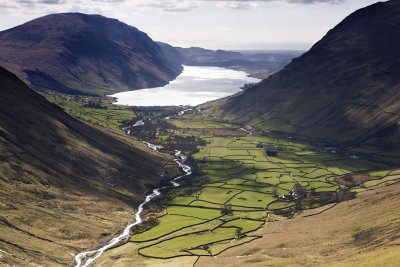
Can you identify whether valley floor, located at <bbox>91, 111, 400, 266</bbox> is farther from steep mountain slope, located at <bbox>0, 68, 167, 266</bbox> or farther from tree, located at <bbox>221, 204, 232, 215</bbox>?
steep mountain slope, located at <bbox>0, 68, 167, 266</bbox>

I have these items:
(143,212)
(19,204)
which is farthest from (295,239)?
(19,204)

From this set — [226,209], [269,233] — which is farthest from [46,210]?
[269,233]

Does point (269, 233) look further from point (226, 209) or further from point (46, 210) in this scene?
point (46, 210)

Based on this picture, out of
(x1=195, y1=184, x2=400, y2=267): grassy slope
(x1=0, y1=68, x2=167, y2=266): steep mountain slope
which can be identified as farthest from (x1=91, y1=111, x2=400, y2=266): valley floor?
(x1=0, y1=68, x2=167, y2=266): steep mountain slope

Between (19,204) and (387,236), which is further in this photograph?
(19,204)

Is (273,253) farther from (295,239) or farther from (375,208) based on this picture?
(375,208)

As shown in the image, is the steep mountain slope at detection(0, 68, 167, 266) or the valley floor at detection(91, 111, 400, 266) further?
the steep mountain slope at detection(0, 68, 167, 266)

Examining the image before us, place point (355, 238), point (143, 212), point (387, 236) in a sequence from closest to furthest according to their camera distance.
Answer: point (387, 236), point (355, 238), point (143, 212)

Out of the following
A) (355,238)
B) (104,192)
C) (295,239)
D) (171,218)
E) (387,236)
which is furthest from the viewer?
(104,192)

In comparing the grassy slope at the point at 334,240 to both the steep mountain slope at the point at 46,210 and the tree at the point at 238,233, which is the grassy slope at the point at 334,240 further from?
the steep mountain slope at the point at 46,210
